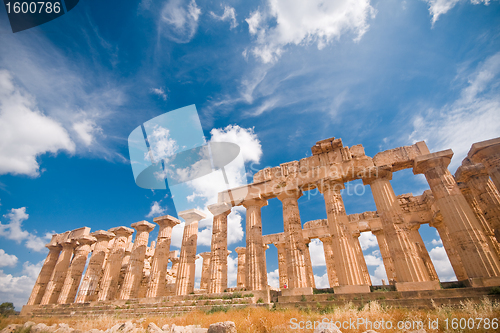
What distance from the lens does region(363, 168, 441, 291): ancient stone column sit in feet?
33.0

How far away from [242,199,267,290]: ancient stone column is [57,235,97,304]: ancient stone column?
16110 millimetres

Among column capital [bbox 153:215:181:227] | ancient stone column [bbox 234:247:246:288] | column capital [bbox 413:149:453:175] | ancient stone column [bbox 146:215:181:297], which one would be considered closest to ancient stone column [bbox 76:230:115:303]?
column capital [bbox 153:215:181:227]

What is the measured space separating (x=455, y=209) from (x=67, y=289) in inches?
1123

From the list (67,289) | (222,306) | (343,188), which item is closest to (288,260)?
(222,306)

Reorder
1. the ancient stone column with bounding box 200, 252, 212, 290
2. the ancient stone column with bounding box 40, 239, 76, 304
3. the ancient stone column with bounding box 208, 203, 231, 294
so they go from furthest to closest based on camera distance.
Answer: the ancient stone column with bounding box 200, 252, 212, 290
the ancient stone column with bounding box 40, 239, 76, 304
the ancient stone column with bounding box 208, 203, 231, 294

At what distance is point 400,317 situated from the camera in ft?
20.0

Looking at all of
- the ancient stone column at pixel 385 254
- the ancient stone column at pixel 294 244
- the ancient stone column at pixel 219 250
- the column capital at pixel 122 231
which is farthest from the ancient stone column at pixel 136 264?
the ancient stone column at pixel 385 254

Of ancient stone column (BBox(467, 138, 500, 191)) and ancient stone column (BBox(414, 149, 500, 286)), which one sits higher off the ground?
ancient stone column (BBox(467, 138, 500, 191))

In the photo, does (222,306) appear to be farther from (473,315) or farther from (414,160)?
(414,160)

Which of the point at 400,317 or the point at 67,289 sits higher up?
the point at 67,289

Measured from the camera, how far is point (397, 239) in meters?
11.2

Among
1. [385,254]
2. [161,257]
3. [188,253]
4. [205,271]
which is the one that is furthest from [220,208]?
[385,254]

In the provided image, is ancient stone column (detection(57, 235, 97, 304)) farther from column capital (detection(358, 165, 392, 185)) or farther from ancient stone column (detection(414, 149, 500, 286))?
ancient stone column (detection(414, 149, 500, 286))

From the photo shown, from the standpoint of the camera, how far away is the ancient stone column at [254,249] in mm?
13117
